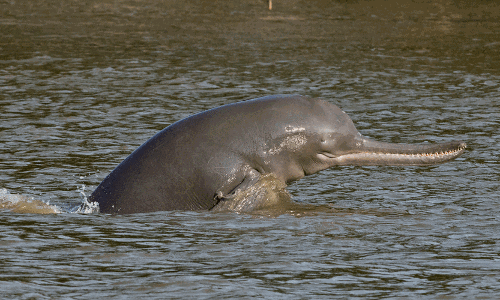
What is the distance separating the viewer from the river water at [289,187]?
747 cm

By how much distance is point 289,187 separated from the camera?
12.4 metres

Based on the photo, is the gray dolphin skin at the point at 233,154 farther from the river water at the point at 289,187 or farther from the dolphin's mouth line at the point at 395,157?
the river water at the point at 289,187

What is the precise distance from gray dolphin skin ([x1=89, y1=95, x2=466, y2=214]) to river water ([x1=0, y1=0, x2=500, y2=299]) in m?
0.34

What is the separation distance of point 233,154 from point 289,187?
8.61ft

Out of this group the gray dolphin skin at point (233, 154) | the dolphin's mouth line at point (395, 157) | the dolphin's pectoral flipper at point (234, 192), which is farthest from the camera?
the dolphin's mouth line at point (395, 157)

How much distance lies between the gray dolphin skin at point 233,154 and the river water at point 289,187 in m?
0.34

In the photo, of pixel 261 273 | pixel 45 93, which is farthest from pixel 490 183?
pixel 45 93

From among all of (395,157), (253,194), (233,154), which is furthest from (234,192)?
(395,157)

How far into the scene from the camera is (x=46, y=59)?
81.4 ft

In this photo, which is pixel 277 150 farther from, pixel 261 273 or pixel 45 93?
pixel 45 93

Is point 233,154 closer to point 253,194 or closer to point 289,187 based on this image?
point 253,194

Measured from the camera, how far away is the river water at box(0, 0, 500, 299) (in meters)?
7.47

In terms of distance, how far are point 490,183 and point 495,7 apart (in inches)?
1231

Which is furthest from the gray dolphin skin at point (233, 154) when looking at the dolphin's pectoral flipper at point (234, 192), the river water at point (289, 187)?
the river water at point (289, 187)
